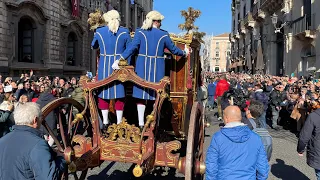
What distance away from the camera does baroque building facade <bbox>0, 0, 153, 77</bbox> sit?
15914 mm

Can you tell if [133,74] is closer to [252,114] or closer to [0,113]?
[252,114]

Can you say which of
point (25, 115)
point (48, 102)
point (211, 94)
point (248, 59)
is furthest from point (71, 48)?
point (25, 115)

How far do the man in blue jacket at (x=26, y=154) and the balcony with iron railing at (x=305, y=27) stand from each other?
19.3m

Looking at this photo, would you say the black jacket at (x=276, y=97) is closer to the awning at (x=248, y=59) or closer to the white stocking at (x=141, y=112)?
the white stocking at (x=141, y=112)

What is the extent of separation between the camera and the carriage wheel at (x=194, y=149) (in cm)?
354

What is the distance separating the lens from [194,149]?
4.02 metres

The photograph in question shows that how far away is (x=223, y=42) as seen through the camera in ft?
342

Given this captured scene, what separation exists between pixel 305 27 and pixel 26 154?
20.3m

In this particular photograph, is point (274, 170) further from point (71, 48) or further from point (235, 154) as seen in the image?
point (71, 48)

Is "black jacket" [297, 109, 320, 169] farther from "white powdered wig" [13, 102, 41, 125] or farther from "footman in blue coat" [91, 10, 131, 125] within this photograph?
"white powdered wig" [13, 102, 41, 125]

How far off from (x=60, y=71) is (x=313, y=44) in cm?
1465

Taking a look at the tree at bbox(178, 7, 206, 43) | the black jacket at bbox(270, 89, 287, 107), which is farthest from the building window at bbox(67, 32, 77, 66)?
the tree at bbox(178, 7, 206, 43)

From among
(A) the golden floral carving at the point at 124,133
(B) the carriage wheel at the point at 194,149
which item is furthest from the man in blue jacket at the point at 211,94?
(A) the golden floral carving at the point at 124,133

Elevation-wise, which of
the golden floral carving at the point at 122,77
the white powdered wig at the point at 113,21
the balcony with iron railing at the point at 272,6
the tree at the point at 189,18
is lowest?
the golden floral carving at the point at 122,77
